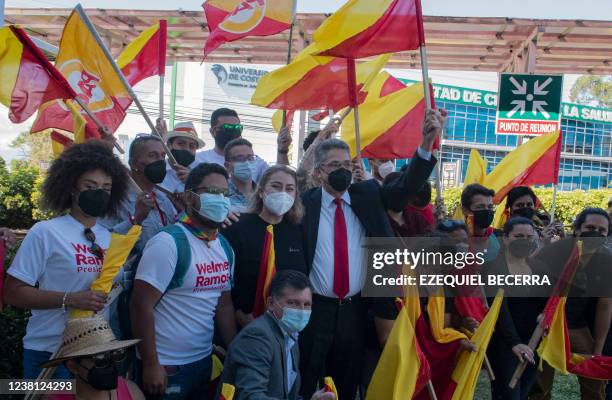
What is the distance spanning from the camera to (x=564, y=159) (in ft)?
190

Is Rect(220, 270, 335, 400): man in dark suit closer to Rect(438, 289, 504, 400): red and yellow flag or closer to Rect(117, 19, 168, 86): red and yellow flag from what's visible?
Rect(438, 289, 504, 400): red and yellow flag

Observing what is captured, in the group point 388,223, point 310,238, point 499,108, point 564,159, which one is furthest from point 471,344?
point 564,159

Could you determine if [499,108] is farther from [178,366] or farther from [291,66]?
[178,366]

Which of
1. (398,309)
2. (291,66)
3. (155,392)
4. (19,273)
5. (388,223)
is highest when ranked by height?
(291,66)

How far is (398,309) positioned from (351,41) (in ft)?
6.60

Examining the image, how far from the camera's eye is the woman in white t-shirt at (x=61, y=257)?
3.30 metres

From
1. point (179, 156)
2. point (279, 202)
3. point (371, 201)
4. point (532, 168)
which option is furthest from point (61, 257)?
point (532, 168)

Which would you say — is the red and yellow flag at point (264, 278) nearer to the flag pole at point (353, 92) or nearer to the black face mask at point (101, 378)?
the black face mask at point (101, 378)

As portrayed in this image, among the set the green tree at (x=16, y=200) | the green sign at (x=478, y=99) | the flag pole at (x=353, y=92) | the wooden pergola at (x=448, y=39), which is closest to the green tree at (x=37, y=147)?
the green tree at (x=16, y=200)

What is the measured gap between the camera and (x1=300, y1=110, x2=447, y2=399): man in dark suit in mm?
4172

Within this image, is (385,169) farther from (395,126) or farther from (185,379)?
(185,379)

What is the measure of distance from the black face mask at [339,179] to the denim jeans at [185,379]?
1.37 meters

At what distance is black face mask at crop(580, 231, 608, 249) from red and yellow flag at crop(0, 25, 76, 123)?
13.3 ft

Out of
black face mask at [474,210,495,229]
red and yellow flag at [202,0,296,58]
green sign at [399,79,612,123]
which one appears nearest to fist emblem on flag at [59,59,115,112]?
red and yellow flag at [202,0,296,58]
